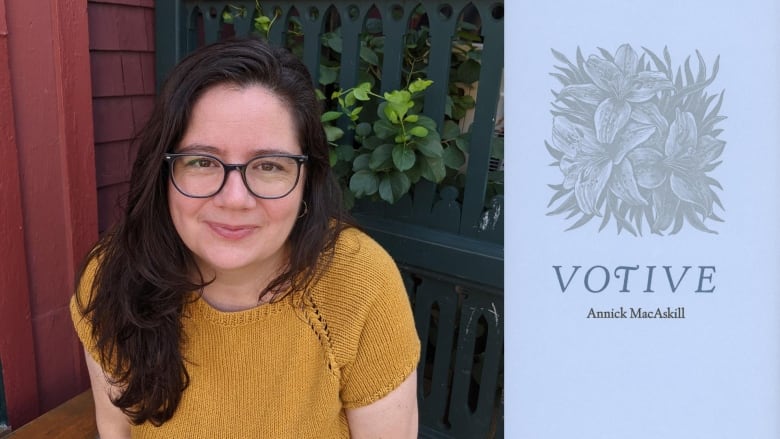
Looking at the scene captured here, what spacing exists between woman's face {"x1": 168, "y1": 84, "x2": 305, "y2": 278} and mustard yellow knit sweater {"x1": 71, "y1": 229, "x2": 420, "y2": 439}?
6.0 inches

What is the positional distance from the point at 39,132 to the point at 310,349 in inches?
45.4

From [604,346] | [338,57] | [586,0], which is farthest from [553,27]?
[338,57]

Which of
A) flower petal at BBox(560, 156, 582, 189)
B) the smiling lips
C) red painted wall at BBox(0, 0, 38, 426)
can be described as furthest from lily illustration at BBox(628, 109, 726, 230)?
red painted wall at BBox(0, 0, 38, 426)

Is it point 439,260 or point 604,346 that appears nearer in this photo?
point 604,346

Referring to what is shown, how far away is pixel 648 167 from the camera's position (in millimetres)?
1357

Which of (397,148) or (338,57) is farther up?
(338,57)

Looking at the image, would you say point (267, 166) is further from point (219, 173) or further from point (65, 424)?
point (65, 424)

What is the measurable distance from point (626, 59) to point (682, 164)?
24cm

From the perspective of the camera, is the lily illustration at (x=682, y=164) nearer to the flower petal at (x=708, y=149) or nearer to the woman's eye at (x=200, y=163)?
the flower petal at (x=708, y=149)

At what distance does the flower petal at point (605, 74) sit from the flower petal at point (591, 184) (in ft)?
0.49

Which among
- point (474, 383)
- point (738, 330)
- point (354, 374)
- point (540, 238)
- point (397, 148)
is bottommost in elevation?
point (474, 383)

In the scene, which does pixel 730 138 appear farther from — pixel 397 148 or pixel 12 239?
pixel 12 239

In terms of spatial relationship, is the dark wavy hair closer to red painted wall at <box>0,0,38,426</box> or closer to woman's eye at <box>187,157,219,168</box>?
woman's eye at <box>187,157,219,168</box>

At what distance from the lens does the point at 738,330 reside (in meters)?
1.40
